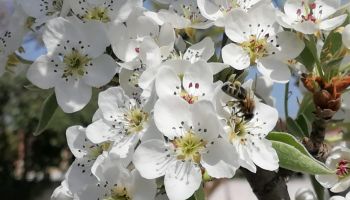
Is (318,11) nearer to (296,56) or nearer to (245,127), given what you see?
(296,56)

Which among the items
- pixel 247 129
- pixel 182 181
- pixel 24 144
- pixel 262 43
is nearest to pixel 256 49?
pixel 262 43

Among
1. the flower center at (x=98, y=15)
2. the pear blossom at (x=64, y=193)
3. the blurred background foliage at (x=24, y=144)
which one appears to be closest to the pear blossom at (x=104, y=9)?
the flower center at (x=98, y=15)

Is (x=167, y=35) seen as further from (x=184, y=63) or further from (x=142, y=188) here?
(x=142, y=188)

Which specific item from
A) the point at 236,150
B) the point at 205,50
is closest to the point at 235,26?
the point at 205,50

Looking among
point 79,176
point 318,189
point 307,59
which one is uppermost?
point 307,59

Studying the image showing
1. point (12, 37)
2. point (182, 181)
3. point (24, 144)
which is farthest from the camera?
point (24, 144)

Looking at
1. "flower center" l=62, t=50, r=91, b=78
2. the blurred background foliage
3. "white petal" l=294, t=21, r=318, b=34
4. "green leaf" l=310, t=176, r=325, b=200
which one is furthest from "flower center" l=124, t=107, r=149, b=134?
the blurred background foliage
